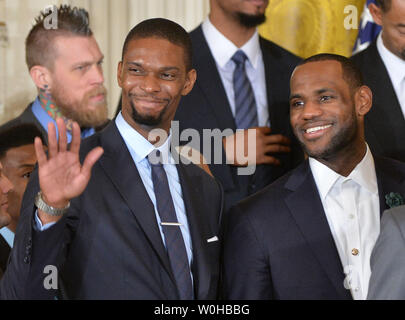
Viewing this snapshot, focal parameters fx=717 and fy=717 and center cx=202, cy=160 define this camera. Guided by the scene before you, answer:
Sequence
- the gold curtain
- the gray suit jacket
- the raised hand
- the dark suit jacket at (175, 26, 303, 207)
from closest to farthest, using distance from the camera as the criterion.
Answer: the gray suit jacket < the raised hand < the dark suit jacket at (175, 26, 303, 207) < the gold curtain

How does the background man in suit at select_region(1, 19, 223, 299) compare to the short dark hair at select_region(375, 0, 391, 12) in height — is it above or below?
below

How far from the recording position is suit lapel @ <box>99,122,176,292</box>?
205cm

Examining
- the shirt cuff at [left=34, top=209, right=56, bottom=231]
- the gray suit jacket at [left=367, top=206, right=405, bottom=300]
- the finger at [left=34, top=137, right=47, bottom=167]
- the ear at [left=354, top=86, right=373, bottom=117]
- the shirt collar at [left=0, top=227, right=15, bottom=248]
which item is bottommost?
the shirt collar at [left=0, top=227, right=15, bottom=248]

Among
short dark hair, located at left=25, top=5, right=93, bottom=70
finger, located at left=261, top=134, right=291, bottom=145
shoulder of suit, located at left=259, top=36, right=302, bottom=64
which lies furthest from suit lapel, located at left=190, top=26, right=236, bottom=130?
short dark hair, located at left=25, top=5, right=93, bottom=70

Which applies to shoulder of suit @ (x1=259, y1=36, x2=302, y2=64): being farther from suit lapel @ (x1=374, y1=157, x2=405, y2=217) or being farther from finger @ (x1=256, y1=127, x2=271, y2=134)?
suit lapel @ (x1=374, y1=157, x2=405, y2=217)

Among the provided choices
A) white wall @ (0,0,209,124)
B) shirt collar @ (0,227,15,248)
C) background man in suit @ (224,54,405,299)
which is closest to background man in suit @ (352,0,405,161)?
background man in suit @ (224,54,405,299)

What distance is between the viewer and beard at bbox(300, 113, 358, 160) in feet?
7.46

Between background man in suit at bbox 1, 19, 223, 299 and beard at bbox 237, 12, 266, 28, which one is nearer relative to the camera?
background man in suit at bbox 1, 19, 223, 299

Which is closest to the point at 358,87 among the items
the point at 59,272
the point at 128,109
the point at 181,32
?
the point at 181,32

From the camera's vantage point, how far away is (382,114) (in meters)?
2.66

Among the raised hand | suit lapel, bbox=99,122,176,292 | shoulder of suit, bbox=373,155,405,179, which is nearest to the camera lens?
the raised hand
